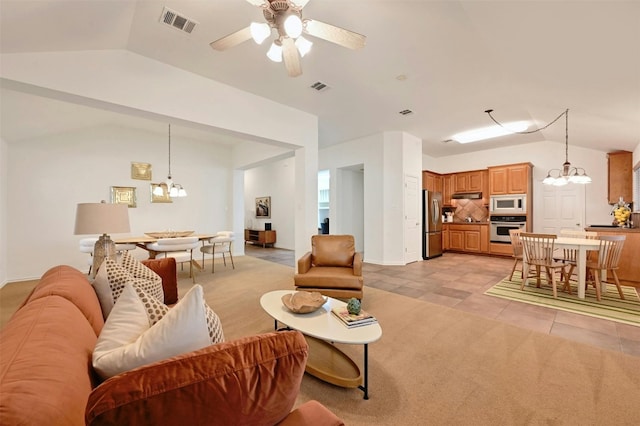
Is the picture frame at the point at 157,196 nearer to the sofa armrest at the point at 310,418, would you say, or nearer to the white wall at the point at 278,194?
the white wall at the point at 278,194

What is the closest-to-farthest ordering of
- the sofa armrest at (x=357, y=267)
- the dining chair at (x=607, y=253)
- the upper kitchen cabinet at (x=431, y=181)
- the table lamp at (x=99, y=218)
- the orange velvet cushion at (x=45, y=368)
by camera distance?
the orange velvet cushion at (x=45, y=368)
the table lamp at (x=99, y=218)
the sofa armrest at (x=357, y=267)
the dining chair at (x=607, y=253)
the upper kitchen cabinet at (x=431, y=181)

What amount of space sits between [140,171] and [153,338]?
633 centimetres

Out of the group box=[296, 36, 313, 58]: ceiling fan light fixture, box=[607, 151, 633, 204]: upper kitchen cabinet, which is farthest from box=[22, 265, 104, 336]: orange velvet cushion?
box=[607, 151, 633, 204]: upper kitchen cabinet

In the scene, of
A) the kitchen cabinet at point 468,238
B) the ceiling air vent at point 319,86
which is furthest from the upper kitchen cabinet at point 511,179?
the ceiling air vent at point 319,86

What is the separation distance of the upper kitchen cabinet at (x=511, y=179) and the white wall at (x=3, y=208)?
995 cm

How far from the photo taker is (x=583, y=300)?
11.6 ft

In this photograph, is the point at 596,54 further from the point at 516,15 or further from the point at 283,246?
the point at 283,246

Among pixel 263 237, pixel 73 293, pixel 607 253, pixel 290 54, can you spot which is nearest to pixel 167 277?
pixel 73 293

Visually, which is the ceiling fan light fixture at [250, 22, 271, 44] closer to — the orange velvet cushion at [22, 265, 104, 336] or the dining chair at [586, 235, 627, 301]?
the orange velvet cushion at [22, 265, 104, 336]

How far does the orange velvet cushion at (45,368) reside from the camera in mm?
556

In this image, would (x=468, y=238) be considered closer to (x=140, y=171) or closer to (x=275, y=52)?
(x=275, y=52)

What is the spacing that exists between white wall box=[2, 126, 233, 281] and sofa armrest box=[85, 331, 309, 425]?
620 cm

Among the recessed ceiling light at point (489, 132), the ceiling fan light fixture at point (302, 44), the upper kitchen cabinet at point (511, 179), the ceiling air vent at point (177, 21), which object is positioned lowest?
the upper kitchen cabinet at point (511, 179)

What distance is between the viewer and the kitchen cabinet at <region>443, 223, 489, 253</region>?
7016mm
